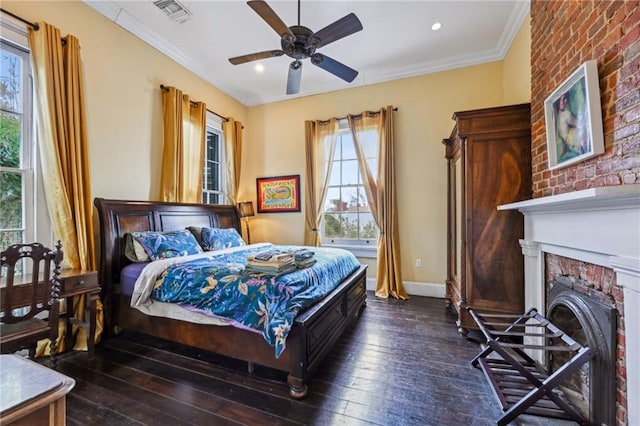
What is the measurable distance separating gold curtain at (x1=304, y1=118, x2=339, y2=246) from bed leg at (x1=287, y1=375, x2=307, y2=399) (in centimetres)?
268

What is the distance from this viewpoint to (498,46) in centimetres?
341

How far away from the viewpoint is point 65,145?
2348 millimetres

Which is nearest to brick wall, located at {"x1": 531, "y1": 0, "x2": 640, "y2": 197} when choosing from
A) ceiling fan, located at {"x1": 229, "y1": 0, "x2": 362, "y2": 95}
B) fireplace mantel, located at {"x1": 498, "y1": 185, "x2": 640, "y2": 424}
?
fireplace mantel, located at {"x1": 498, "y1": 185, "x2": 640, "y2": 424}

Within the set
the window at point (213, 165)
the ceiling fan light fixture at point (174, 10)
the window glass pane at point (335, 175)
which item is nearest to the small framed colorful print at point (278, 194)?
the window glass pane at point (335, 175)

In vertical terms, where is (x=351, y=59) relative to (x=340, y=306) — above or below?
above

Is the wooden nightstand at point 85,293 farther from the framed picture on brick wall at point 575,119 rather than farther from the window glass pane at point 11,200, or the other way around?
the framed picture on brick wall at point 575,119

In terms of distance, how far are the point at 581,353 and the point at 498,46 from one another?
11.9ft

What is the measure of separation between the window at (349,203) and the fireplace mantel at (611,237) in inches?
101

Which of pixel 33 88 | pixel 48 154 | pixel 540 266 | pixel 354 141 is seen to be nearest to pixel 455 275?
pixel 540 266

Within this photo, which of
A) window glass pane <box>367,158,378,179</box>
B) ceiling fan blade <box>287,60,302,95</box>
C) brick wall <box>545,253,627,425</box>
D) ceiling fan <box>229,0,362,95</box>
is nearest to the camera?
brick wall <box>545,253,627,425</box>

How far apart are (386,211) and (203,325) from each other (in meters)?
2.79

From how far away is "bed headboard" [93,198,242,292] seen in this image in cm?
257

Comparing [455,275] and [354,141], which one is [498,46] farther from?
[455,275]

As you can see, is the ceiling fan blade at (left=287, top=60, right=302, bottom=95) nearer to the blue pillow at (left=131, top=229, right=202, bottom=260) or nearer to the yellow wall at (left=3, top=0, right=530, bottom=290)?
the yellow wall at (left=3, top=0, right=530, bottom=290)
